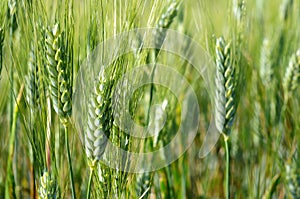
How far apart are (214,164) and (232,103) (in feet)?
2.05

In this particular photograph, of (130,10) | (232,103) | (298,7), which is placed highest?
(298,7)

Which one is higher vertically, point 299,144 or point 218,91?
point 218,91

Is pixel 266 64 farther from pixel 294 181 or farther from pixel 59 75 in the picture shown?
pixel 59 75

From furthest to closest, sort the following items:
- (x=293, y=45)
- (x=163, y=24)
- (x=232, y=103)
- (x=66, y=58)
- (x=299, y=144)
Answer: (x=293, y=45), (x=299, y=144), (x=163, y=24), (x=232, y=103), (x=66, y=58)

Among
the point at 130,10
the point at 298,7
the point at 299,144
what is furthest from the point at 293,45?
the point at 130,10

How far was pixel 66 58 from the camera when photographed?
32.0 inches

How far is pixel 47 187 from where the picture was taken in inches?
32.1

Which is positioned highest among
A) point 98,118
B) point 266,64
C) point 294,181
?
point 266,64

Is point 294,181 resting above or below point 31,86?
below

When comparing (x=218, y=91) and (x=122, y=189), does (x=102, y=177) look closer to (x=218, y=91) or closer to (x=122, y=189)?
(x=122, y=189)

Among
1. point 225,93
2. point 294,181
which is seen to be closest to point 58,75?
point 225,93

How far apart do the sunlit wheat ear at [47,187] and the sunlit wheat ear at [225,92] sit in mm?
310

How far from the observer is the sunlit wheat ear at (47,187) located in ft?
2.68

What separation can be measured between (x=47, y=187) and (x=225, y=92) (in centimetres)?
35
